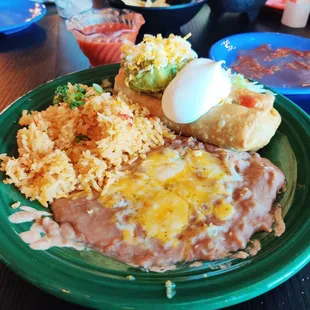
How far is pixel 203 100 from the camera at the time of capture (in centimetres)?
112

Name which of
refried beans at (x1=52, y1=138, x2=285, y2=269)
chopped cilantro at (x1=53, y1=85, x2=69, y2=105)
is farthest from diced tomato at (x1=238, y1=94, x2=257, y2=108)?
chopped cilantro at (x1=53, y1=85, x2=69, y2=105)

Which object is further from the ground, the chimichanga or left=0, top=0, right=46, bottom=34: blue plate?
the chimichanga

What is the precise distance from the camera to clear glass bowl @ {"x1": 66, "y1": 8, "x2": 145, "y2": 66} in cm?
170

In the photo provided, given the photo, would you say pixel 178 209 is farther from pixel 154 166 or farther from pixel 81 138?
pixel 81 138

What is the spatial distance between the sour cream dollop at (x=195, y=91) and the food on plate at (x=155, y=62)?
0.15 feet

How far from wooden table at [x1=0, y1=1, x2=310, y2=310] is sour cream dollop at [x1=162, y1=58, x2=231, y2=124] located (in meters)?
0.52

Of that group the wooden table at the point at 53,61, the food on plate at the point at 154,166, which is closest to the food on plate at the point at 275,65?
the wooden table at the point at 53,61

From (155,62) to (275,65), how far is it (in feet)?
2.64

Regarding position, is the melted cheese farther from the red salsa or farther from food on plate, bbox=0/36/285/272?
the red salsa

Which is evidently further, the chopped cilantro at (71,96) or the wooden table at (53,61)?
the chopped cilantro at (71,96)

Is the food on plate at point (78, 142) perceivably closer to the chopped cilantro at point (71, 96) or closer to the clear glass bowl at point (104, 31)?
the chopped cilantro at point (71, 96)

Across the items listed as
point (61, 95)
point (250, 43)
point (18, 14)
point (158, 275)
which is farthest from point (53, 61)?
point (158, 275)

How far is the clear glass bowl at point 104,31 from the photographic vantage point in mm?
1702

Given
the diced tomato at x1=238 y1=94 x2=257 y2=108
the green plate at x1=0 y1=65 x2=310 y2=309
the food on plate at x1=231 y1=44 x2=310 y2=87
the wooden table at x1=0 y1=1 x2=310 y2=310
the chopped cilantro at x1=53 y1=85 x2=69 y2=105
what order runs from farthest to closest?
the food on plate at x1=231 y1=44 x2=310 y2=87, the chopped cilantro at x1=53 y1=85 x2=69 y2=105, the diced tomato at x1=238 y1=94 x2=257 y2=108, the wooden table at x1=0 y1=1 x2=310 y2=310, the green plate at x1=0 y1=65 x2=310 y2=309
